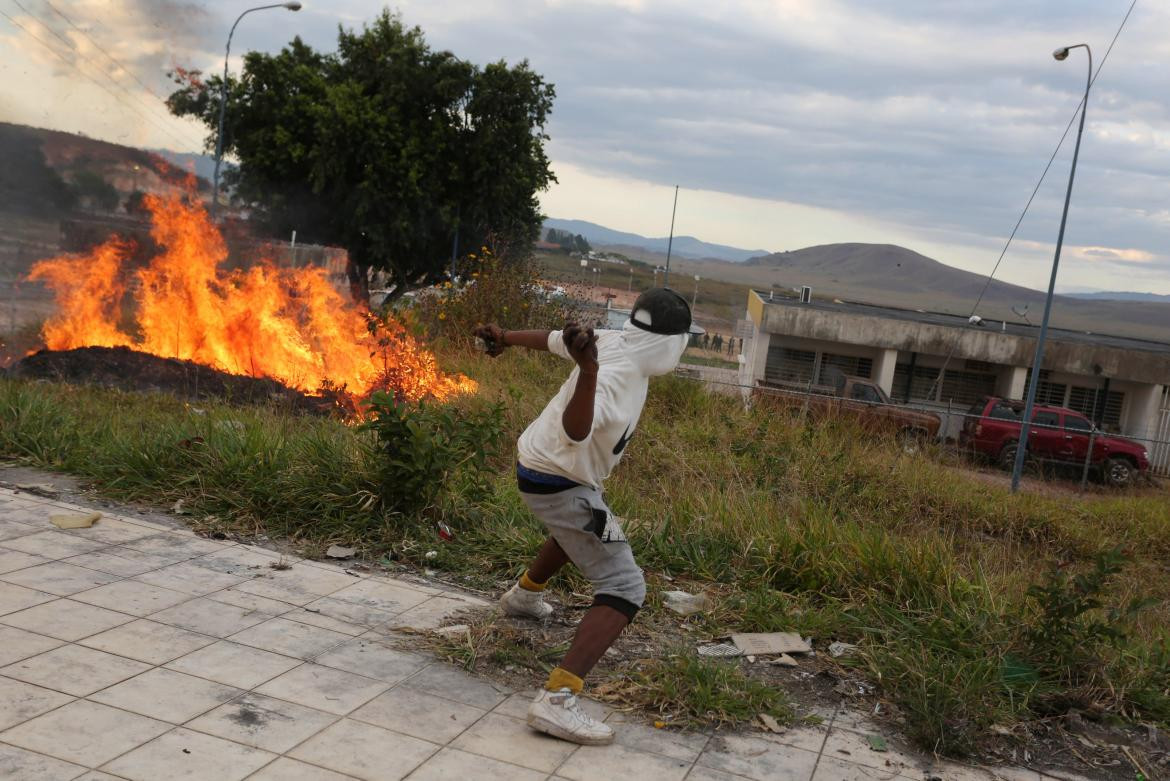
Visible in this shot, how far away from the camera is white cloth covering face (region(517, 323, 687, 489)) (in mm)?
3760

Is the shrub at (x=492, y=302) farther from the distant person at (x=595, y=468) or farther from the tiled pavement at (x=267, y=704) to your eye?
the distant person at (x=595, y=468)

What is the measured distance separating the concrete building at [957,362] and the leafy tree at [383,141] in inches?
388

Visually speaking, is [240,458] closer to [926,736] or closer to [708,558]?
[708,558]

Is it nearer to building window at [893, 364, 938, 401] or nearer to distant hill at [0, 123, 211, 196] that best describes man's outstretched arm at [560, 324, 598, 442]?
distant hill at [0, 123, 211, 196]

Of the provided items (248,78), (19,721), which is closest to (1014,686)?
(19,721)

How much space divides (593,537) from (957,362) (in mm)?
31667

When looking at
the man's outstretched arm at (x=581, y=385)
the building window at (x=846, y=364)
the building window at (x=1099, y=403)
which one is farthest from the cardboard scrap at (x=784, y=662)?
the building window at (x=1099, y=403)

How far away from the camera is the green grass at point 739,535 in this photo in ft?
14.1

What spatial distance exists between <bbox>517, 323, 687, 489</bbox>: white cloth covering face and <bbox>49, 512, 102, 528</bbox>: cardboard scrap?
318 cm

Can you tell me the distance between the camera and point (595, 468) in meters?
3.86

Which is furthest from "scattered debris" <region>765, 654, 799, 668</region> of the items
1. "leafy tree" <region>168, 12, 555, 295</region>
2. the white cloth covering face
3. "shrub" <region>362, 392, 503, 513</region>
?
"leafy tree" <region>168, 12, 555, 295</region>

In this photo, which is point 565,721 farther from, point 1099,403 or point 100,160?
point 1099,403

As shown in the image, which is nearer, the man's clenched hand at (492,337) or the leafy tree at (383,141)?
the man's clenched hand at (492,337)

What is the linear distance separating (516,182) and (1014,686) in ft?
91.2
